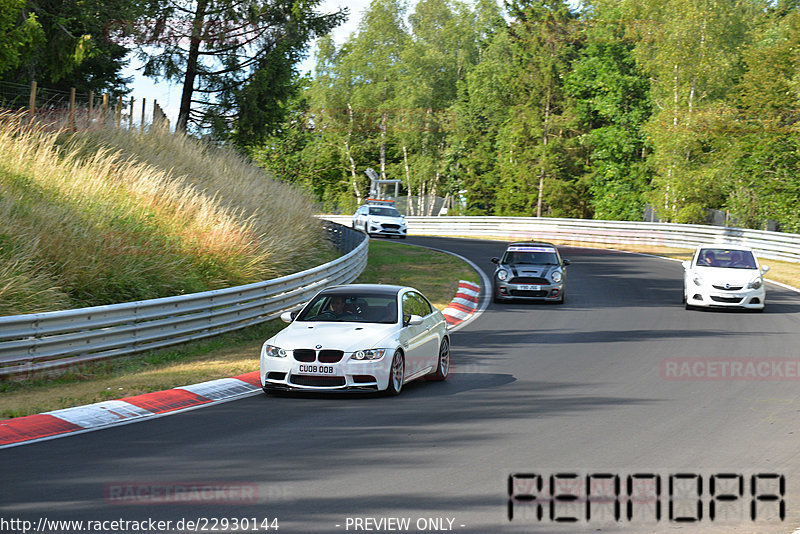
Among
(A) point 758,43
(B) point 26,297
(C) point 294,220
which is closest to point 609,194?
(A) point 758,43

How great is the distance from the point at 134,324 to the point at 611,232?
123ft

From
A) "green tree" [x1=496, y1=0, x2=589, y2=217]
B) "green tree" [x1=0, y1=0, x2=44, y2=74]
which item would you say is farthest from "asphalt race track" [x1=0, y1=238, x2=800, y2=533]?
"green tree" [x1=496, y1=0, x2=589, y2=217]

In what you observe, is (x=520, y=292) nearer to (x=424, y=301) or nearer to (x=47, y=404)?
(x=424, y=301)

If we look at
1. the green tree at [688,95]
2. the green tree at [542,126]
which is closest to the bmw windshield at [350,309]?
the green tree at [688,95]

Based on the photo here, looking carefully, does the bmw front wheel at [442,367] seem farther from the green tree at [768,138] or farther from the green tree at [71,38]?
the green tree at [768,138]

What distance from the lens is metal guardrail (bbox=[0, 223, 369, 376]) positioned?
12.2m

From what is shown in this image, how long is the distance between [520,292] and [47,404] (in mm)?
15252

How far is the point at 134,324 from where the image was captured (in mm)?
14164

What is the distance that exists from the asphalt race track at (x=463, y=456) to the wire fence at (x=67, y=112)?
1210 centimetres

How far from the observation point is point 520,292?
24.3m

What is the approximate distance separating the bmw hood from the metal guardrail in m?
2.91

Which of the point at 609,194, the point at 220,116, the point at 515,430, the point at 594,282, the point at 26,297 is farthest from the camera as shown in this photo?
the point at 609,194

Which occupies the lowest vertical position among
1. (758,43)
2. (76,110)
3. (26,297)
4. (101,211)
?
(26,297)

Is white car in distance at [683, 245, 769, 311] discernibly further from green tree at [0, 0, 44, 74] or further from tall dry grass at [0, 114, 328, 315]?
green tree at [0, 0, 44, 74]
